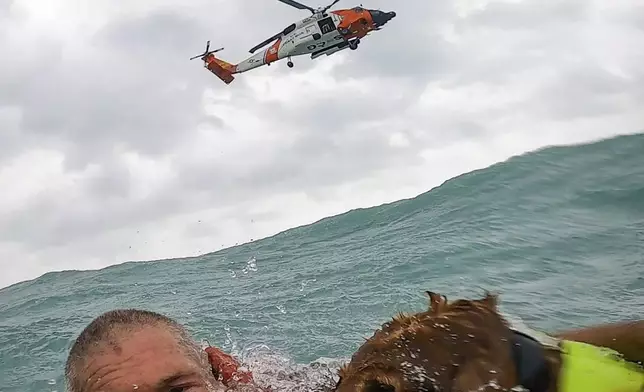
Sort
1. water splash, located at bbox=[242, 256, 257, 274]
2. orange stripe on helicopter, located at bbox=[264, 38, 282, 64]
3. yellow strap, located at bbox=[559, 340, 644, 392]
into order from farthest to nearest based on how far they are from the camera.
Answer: orange stripe on helicopter, located at bbox=[264, 38, 282, 64], water splash, located at bbox=[242, 256, 257, 274], yellow strap, located at bbox=[559, 340, 644, 392]

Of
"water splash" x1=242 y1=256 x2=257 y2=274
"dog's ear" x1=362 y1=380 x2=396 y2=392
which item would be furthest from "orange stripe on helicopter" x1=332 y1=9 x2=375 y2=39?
"dog's ear" x1=362 y1=380 x2=396 y2=392

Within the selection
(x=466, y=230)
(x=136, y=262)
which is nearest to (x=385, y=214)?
(x=466, y=230)

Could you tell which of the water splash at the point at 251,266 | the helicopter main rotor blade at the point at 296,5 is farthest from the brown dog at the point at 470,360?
the helicopter main rotor blade at the point at 296,5

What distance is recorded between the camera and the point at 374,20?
24.4 meters

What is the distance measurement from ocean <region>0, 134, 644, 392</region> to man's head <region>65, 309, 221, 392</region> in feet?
2.90

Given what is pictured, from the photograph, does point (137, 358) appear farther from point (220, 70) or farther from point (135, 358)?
point (220, 70)

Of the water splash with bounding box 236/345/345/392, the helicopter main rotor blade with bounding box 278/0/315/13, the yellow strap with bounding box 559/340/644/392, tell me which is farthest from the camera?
the helicopter main rotor blade with bounding box 278/0/315/13

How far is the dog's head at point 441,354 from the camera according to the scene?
125cm

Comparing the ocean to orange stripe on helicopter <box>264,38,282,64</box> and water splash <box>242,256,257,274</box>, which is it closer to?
water splash <box>242,256,257,274</box>

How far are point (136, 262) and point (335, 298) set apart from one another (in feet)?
43.6

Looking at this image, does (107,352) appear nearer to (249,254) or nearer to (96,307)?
(96,307)

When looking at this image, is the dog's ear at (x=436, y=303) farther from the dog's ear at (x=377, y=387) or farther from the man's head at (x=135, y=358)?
the man's head at (x=135, y=358)

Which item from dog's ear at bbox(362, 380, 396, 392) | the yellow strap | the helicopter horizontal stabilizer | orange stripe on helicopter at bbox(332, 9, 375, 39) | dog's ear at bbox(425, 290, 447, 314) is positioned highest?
the helicopter horizontal stabilizer

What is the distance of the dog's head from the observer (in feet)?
4.10
